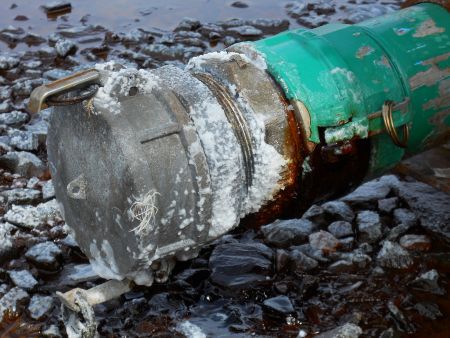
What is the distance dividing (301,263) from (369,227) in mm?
346

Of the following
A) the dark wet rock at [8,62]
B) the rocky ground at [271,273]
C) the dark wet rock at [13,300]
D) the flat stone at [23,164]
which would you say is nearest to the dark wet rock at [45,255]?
the rocky ground at [271,273]

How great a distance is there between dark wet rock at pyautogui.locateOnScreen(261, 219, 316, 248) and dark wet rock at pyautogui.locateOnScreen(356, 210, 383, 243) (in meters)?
0.18

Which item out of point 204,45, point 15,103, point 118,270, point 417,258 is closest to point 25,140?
point 15,103

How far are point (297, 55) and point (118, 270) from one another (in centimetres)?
77

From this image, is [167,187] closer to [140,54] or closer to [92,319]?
[92,319]

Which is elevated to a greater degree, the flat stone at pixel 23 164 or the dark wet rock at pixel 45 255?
the flat stone at pixel 23 164

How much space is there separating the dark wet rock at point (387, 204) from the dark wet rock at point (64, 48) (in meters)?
2.08

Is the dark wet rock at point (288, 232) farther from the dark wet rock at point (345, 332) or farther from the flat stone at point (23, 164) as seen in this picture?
the flat stone at point (23, 164)

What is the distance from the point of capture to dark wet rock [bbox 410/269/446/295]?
2.43 meters

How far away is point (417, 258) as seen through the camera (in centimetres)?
258

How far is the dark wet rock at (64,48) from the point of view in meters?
4.05

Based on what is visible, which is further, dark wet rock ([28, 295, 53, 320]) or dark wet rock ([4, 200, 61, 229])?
dark wet rock ([4, 200, 61, 229])

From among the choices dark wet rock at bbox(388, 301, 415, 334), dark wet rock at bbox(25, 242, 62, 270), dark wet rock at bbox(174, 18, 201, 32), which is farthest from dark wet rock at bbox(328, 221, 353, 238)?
dark wet rock at bbox(174, 18, 201, 32)

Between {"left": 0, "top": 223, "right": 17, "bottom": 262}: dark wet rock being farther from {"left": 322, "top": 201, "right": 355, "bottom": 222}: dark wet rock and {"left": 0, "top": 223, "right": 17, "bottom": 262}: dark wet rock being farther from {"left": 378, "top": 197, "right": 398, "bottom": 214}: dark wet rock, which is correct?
{"left": 378, "top": 197, "right": 398, "bottom": 214}: dark wet rock
